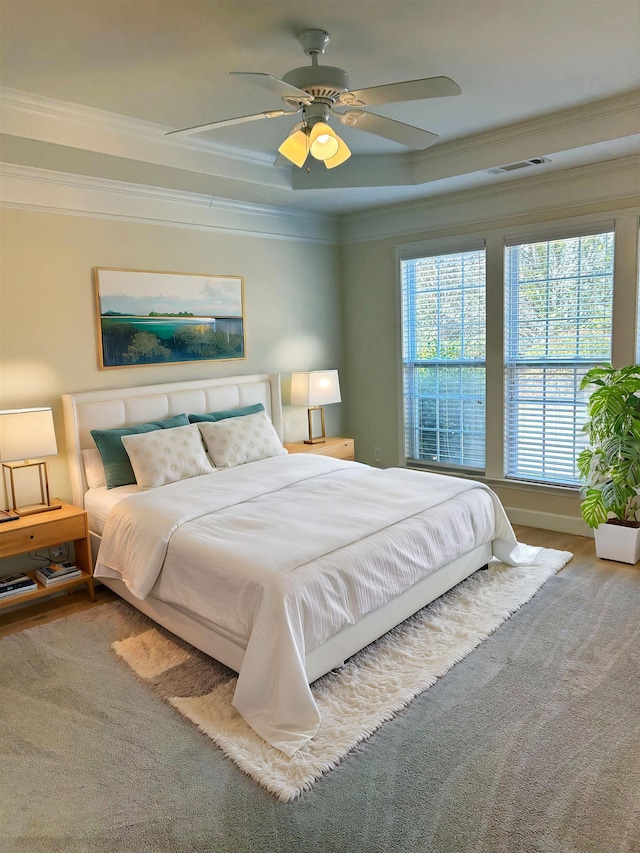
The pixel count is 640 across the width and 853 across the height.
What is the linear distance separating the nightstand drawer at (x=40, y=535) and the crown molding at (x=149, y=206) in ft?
6.37

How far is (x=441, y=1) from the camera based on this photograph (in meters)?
2.38

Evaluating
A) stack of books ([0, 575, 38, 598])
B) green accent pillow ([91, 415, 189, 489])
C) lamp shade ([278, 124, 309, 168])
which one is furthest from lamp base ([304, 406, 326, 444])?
lamp shade ([278, 124, 309, 168])

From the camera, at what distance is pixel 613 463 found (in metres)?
3.86

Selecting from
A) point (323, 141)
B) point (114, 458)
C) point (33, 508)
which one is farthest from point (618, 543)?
point (33, 508)

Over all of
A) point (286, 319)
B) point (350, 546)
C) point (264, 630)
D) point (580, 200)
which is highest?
point (580, 200)

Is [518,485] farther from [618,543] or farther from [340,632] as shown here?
[340,632]

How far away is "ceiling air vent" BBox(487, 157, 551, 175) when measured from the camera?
12.9 feet

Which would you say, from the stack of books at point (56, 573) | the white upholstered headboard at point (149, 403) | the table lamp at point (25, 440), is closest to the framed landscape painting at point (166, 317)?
the white upholstered headboard at point (149, 403)

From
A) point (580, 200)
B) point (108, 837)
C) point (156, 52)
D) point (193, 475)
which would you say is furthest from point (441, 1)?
point (108, 837)

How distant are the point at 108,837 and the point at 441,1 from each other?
3311 millimetres

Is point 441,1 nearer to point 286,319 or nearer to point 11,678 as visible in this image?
point 286,319

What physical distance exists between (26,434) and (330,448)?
2.55 meters

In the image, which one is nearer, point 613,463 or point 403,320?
point 613,463

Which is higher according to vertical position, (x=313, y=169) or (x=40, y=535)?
(x=313, y=169)
